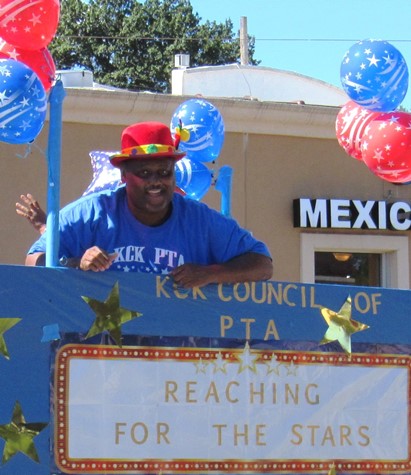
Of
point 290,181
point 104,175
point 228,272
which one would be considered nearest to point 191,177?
point 104,175

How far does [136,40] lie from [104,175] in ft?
104

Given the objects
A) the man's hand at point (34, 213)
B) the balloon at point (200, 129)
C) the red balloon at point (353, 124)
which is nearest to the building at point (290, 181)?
the red balloon at point (353, 124)

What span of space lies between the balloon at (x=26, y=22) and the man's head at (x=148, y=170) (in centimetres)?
115

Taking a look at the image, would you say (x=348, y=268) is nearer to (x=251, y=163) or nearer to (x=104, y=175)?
(x=251, y=163)

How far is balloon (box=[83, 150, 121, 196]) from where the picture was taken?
5580mm

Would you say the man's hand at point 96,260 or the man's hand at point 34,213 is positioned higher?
the man's hand at point 34,213

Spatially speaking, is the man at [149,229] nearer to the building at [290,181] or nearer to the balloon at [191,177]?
the balloon at [191,177]

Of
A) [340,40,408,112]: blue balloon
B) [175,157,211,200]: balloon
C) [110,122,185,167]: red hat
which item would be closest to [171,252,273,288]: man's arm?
[110,122,185,167]: red hat

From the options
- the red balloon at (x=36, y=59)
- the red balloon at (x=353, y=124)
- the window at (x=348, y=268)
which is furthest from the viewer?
the window at (x=348, y=268)

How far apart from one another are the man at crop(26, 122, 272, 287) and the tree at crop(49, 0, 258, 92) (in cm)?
3072

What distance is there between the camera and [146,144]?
4.31 meters

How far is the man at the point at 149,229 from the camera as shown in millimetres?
4250

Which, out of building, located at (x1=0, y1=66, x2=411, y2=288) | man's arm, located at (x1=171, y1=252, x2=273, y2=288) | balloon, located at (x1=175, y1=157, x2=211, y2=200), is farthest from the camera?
building, located at (x1=0, y1=66, x2=411, y2=288)

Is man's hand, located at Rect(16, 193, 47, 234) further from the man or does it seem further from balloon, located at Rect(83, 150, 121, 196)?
balloon, located at Rect(83, 150, 121, 196)
